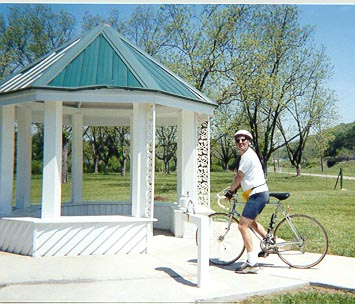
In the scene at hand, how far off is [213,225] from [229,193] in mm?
692

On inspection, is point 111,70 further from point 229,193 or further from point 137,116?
point 229,193

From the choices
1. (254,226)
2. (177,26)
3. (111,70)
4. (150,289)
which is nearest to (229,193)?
(254,226)

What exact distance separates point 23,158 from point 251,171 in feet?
12.5

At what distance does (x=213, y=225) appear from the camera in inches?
211

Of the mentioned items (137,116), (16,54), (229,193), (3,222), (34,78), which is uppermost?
(16,54)

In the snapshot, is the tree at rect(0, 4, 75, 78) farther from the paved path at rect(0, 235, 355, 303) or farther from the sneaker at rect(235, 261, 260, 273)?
the sneaker at rect(235, 261, 260, 273)

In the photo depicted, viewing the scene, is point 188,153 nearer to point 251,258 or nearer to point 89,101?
point 89,101

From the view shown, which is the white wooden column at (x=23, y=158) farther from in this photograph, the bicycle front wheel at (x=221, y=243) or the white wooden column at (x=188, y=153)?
the bicycle front wheel at (x=221, y=243)

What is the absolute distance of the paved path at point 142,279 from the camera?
392 cm

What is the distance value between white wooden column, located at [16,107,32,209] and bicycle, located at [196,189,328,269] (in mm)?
3204

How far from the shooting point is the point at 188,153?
6.86 meters

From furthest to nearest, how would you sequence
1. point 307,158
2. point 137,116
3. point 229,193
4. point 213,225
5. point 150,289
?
point 307,158 → point 137,116 → point 213,225 → point 229,193 → point 150,289

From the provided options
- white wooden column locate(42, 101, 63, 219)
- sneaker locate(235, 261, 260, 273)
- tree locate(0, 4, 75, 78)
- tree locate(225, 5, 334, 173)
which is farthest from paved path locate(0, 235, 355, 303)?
tree locate(0, 4, 75, 78)

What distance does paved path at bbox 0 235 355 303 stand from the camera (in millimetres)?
3916
